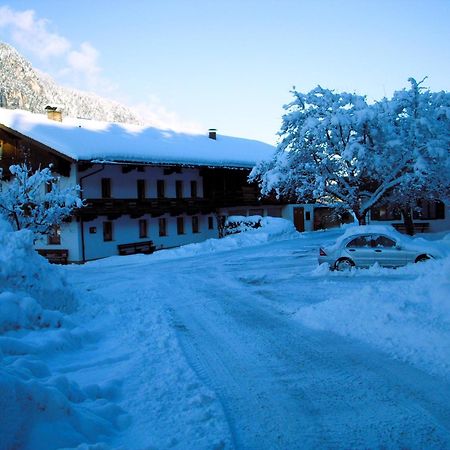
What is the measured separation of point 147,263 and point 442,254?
1323cm

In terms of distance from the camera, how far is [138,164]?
29.0 meters

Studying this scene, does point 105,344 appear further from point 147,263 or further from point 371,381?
point 147,263

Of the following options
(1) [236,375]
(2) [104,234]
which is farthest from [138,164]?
(1) [236,375]

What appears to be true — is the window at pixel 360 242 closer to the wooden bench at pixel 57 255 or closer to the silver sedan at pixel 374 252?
the silver sedan at pixel 374 252

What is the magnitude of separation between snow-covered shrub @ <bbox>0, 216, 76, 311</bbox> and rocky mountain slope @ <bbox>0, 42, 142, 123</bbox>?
41.8 metres

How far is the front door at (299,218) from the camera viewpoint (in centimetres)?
4365

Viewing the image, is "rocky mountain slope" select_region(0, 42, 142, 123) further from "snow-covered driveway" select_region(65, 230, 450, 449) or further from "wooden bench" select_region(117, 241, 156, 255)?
"snow-covered driveway" select_region(65, 230, 450, 449)

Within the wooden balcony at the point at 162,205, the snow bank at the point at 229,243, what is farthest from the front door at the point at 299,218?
the snow bank at the point at 229,243

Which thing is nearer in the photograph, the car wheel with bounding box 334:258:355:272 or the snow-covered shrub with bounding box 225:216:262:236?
the car wheel with bounding box 334:258:355:272

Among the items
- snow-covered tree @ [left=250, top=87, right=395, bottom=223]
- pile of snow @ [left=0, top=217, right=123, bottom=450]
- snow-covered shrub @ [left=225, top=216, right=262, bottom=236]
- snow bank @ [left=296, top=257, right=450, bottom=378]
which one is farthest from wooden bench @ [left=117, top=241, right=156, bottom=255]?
snow bank @ [left=296, top=257, right=450, bottom=378]

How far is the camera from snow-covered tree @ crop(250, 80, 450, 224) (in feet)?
70.7

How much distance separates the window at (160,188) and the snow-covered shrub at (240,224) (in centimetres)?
524

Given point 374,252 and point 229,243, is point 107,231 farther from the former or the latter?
point 374,252

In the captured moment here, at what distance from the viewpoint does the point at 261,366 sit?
288 inches
